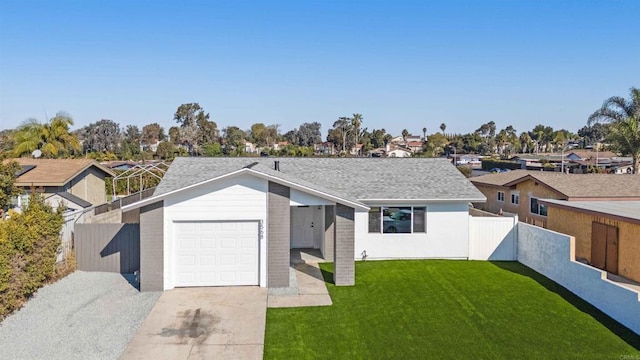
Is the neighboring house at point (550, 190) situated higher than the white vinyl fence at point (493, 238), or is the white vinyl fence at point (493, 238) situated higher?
the neighboring house at point (550, 190)

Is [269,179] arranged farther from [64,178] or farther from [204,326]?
[64,178]

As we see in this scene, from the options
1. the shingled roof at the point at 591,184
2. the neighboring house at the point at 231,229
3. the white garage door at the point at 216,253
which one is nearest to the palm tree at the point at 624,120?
the shingled roof at the point at 591,184

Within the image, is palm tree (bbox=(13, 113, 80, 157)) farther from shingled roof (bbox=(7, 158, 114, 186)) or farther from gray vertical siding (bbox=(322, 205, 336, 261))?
gray vertical siding (bbox=(322, 205, 336, 261))

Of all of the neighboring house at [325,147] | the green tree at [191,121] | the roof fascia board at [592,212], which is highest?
the green tree at [191,121]

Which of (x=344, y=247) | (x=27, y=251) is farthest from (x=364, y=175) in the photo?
(x=27, y=251)

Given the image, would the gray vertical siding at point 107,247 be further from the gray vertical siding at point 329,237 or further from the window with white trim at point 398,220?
the window with white trim at point 398,220
